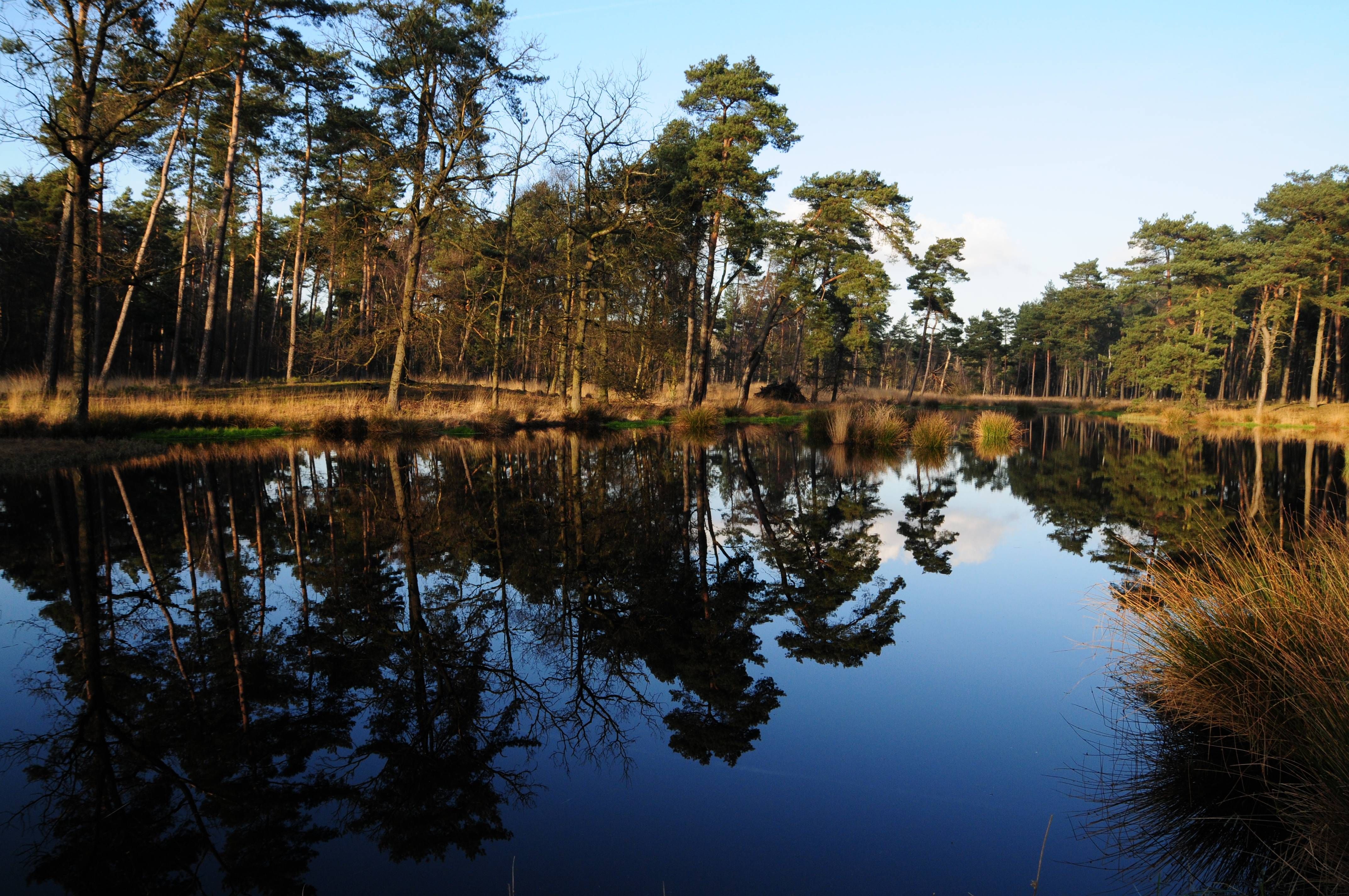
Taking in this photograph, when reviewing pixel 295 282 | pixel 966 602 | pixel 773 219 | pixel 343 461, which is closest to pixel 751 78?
pixel 773 219

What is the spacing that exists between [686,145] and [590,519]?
25948 mm

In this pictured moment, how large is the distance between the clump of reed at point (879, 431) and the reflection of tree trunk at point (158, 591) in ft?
53.6

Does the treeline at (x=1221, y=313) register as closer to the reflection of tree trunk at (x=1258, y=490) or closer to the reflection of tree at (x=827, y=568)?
the reflection of tree trunk at (x=1258, y=490)

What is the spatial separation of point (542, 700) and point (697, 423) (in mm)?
19365

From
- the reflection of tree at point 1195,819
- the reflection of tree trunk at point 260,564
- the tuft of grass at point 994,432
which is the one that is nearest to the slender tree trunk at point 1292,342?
the tuft of grass at point 994,432

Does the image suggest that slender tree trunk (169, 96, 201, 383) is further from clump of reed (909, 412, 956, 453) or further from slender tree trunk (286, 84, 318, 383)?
clump of reed (909, 412, 956, 453)

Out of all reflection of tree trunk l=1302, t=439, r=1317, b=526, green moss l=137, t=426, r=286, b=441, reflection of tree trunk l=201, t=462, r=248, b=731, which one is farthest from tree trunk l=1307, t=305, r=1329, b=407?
reflection of tree trunk l=201, t=462, r=248, b=731

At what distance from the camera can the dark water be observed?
250 centimetres

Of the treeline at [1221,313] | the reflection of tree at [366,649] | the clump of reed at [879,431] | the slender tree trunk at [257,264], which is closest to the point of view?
the reflection of tree at [366,649]

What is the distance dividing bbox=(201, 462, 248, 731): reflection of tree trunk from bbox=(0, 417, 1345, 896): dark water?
0.03 metres

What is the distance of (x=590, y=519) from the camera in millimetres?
8500

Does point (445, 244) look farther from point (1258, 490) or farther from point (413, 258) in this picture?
point (1258, 490)

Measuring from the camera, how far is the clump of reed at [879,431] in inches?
762

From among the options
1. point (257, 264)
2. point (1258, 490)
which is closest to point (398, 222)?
point (257, 264)
